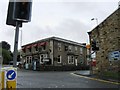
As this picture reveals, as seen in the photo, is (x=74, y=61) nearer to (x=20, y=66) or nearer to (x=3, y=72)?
(x=20, y=66)

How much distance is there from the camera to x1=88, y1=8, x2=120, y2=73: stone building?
95.0 ft

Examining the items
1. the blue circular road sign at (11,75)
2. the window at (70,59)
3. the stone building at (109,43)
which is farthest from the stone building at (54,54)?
the blue circular road sign at (11,75)

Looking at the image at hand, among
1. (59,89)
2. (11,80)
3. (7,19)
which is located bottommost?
(59,89)

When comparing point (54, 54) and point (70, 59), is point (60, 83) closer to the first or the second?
point (54, 54)

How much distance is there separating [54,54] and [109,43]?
81.7 ft

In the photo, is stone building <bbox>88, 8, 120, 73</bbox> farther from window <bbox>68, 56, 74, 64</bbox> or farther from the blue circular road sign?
window <bbox>68, 56, 74, 64</bbox>

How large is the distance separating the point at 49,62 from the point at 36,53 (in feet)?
21.4

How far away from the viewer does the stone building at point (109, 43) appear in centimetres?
2895

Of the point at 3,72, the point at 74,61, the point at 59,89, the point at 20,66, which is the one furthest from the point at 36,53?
the point at 3,72

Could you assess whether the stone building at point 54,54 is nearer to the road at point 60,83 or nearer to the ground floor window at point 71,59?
the ground floor window at point 71,59

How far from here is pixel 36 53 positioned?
58.1 metres

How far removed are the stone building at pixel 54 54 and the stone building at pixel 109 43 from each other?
58.1 ft

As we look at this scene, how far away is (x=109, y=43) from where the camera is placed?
99.2 feet

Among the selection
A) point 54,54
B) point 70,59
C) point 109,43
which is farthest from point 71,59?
point 109,43
